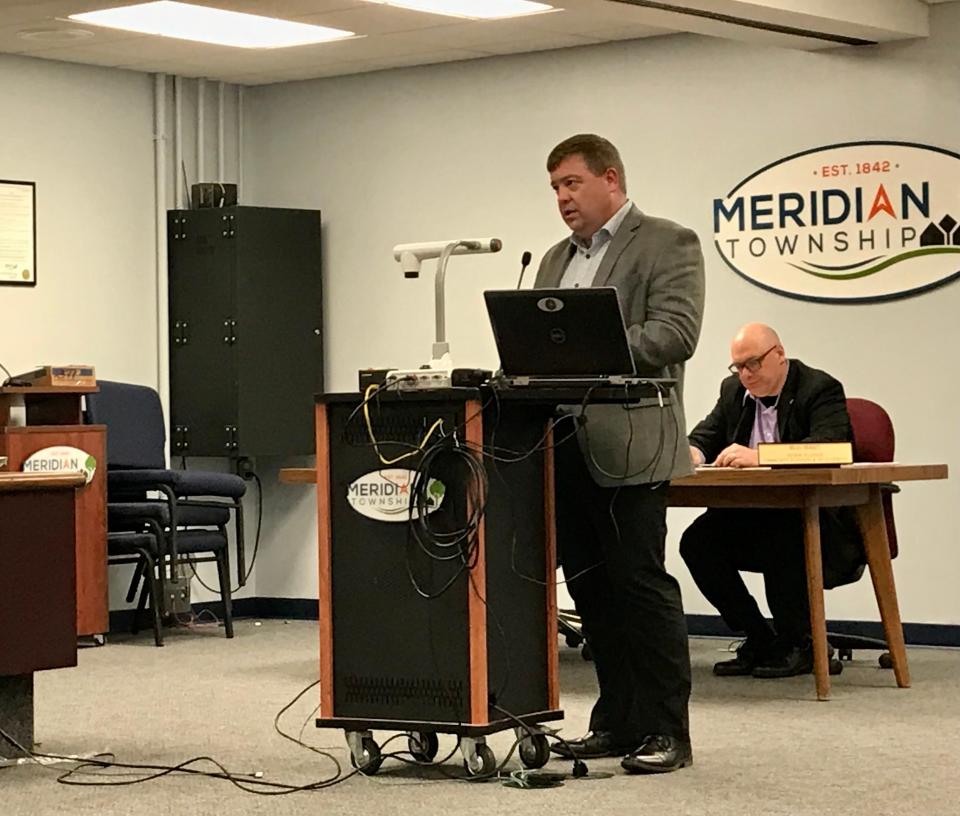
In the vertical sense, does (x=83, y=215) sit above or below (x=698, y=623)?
above

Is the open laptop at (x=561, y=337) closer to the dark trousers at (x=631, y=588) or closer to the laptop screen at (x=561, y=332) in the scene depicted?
the laptop screen at (x=561, y=332)

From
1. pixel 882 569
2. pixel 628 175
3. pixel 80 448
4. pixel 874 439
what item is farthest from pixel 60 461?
pixel 882 569

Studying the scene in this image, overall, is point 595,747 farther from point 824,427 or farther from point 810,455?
point 824,427

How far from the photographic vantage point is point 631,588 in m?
4.27

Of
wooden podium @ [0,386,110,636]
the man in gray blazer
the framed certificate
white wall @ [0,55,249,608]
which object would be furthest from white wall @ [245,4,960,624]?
the man in gray blazer

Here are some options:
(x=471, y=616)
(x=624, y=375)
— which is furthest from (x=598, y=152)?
(x=471, y=616)

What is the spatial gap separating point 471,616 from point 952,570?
3655 millimetres

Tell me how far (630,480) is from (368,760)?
0.90m

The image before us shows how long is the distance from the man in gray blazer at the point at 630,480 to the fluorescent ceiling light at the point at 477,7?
2888 millimetres

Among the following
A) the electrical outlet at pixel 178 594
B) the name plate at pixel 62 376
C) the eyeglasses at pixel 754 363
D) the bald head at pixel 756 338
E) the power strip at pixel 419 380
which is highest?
the bald head at pixel 756 338

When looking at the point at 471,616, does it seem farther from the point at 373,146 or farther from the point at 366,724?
the point at 373,146

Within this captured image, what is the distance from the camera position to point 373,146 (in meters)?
8.70

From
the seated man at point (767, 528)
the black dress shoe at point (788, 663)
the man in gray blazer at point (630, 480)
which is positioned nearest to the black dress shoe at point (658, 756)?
the man in gray blazer at point (630, 480)

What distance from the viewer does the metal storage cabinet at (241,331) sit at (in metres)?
8.46
